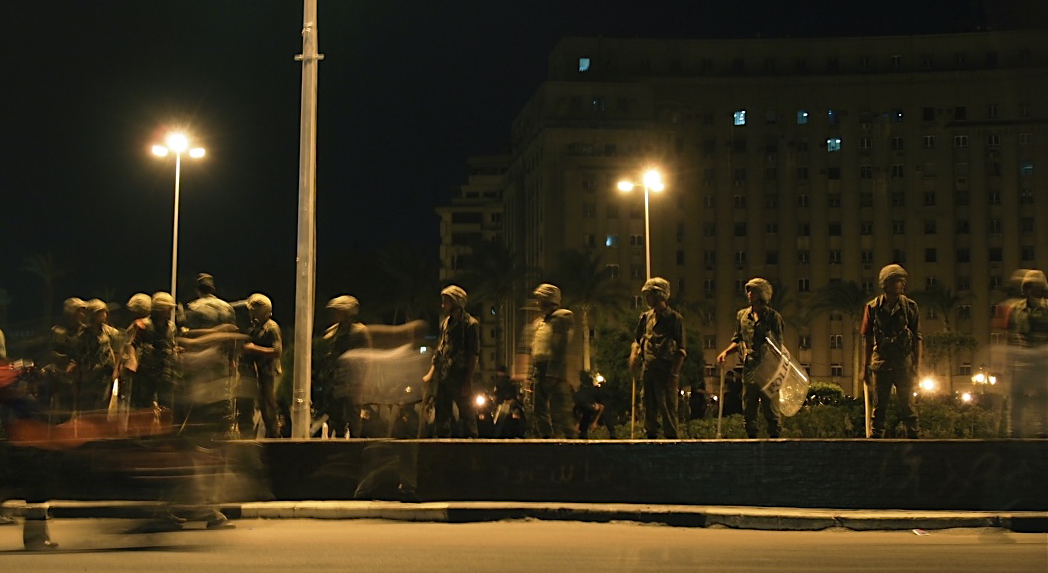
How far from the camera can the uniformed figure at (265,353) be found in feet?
46.8

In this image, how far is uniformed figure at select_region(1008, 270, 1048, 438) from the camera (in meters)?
11.7

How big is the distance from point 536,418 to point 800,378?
3223mm

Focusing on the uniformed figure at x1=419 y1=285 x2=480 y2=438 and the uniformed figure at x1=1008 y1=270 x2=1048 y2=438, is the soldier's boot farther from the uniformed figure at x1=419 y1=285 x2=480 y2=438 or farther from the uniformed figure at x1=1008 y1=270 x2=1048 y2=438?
the uniformed figure at x1=1008 y1=270 x2=1048 y2=438

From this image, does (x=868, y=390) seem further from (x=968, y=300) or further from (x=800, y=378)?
(x=968, y=300)

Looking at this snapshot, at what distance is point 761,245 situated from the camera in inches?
4658

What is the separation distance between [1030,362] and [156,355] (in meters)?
8.45

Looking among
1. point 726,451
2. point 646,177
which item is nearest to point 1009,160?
point 646,177

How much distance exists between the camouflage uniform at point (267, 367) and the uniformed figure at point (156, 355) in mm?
2312

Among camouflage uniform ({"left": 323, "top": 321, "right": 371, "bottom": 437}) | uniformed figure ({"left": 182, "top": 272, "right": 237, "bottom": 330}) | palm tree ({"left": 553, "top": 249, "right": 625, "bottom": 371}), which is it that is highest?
palm tree ({"left": 553, "top": 249, "right": 625, "bottom": 371})

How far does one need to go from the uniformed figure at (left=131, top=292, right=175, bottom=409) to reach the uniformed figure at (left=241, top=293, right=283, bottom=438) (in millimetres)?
2219

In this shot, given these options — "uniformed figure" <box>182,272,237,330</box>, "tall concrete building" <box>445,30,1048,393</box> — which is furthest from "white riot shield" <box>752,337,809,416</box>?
"tall concrete building" <box>445,30,1048,393</box>

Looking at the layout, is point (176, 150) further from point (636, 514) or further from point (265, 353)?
point (636, 514)

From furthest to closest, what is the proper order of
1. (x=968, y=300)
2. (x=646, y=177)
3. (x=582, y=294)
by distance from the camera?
(x=968, y=300) < (x=582, y=294) < (x=646, y=177)

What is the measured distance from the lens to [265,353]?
46.9ft
